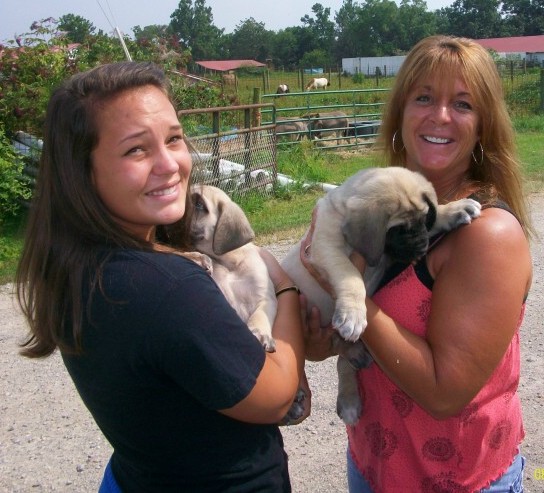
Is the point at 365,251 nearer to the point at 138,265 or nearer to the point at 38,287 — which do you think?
the point at 138,265

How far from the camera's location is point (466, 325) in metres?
2.19

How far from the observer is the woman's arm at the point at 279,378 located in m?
1.91

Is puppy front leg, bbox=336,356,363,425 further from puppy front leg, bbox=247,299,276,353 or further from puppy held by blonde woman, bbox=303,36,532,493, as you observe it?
puppy front leg, bbox=247,299,276,353

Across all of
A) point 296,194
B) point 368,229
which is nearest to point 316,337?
point 368,229

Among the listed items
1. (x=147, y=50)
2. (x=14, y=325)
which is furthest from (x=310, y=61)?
(x=14, y=325)

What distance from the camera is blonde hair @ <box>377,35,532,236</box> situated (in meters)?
2.54

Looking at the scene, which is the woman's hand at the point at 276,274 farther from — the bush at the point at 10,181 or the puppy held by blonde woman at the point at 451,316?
the bush at the point at 10,181

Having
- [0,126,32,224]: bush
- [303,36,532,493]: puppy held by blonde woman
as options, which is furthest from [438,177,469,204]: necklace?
[0,126,32,224]: bush

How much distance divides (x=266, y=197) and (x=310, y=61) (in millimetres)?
80373

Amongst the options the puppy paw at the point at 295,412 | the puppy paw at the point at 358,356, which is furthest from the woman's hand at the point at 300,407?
the puppy paw at the point at 358,356

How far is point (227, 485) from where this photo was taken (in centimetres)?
203

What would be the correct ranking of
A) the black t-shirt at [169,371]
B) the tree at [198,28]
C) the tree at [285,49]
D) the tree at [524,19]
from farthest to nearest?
1. the tree at [198,28]
2. the tree at [285,49]
3. the tree at [524,19]
4. the black t-shirt at [169,371]

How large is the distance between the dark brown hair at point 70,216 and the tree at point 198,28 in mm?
112820

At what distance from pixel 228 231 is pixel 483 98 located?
4.24ft
